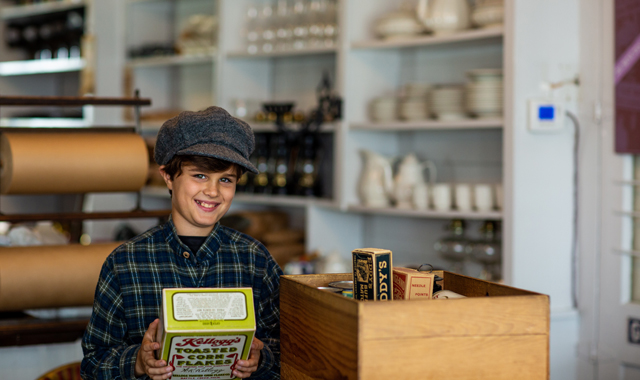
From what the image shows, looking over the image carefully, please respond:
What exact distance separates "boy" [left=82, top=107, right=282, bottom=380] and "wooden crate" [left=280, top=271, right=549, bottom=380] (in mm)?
347

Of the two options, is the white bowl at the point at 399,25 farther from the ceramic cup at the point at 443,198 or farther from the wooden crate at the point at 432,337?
the wooden crate at the point at 432,337

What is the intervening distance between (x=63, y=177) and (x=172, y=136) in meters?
0.70

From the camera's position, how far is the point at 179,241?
1357 mm

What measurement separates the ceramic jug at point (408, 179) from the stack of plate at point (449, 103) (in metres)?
0.26

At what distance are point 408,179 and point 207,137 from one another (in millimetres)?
1823

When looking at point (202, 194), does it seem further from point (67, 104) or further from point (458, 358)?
point (67, 104)

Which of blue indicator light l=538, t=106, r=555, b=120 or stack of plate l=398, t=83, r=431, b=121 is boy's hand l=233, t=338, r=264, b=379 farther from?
stack of plate l=398, t=83, r=431, b=121

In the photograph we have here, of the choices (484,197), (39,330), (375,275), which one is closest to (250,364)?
(375,275)

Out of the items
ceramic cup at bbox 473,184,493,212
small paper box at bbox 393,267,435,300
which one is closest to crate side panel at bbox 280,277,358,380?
small paper box at bbox 393,267,435,300

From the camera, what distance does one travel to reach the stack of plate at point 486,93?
2.65m

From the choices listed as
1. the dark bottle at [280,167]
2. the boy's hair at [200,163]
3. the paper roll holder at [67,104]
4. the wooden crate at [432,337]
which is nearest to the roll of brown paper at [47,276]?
the paper roll holder at [67,104]

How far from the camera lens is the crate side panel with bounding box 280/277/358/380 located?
0.91 meters

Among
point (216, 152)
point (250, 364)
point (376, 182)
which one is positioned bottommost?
point (250, 364)

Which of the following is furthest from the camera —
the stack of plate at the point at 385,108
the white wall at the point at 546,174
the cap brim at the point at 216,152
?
the stack of plate at the point at 385,108
